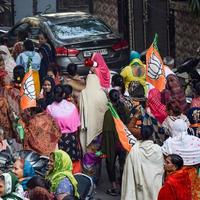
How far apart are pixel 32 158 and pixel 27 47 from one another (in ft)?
18.2

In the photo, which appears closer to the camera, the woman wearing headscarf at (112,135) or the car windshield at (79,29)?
the woman wearing headscarf at (112,135)

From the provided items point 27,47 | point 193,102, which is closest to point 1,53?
point 27,47

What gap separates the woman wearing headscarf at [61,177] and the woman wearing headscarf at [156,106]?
2.54 m

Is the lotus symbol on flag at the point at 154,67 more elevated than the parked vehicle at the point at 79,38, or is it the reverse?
the lotus symbol on flag at the point at 154,67

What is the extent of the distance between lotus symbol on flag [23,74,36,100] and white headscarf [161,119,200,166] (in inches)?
93.4

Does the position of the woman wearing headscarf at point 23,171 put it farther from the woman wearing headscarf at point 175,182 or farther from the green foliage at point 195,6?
the green foliage at point 195,6

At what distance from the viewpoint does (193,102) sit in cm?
1254

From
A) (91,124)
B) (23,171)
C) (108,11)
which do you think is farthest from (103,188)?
(108,11)

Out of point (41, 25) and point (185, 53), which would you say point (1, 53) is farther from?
point (185, 53)

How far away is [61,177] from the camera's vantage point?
977 centimetres

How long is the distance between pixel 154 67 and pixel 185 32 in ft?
23.4

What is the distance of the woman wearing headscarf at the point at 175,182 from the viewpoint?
989cm

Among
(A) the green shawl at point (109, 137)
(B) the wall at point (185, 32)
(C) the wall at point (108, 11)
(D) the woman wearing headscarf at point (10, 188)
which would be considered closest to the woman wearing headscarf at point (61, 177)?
(D) the woman wearing headscarf at point (10, 188)

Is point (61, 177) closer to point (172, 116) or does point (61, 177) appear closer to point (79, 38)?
point (172, 116)
